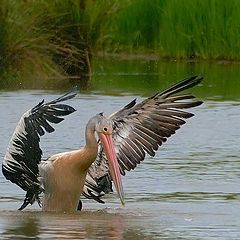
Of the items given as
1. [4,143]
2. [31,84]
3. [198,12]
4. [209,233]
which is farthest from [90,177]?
[198,12]

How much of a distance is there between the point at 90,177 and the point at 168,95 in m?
0.96

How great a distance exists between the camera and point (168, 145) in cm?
1537

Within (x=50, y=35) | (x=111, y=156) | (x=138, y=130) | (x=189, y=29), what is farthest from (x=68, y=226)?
(x=189, y=29)

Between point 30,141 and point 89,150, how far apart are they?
478 mm

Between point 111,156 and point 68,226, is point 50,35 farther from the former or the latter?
point 68,226

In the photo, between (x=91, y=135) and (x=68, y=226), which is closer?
(x=68, y=226)

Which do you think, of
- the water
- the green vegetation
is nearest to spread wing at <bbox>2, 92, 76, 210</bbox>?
the water

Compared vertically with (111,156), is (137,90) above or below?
below

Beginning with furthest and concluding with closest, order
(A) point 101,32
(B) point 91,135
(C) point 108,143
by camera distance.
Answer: (A) point 101,32, (B) point 91,135, (C) point 108,143

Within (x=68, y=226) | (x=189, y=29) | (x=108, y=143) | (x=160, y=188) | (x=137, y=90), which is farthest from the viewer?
(x=189, y=29)

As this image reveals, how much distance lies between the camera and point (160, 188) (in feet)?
40.1

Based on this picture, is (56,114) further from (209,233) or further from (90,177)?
(209,233)

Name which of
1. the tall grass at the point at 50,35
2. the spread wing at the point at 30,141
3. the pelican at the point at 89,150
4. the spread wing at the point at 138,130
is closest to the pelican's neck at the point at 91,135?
the pelican at the point at 89,150

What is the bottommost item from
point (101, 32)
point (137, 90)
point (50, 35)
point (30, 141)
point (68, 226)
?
point (137, 90)
